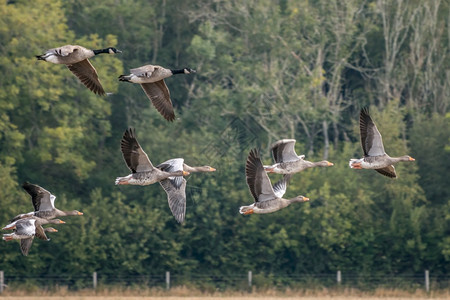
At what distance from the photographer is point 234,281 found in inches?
1802

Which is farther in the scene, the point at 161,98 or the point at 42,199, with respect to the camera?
the point at 42,199

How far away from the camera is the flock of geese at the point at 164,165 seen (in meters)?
25.7

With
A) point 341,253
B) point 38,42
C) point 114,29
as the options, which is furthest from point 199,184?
point 114,29

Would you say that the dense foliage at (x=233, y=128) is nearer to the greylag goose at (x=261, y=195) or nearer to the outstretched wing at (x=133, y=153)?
the greylag goose at (x=261, y=195)

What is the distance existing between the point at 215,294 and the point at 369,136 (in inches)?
682

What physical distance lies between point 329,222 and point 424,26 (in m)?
13.8

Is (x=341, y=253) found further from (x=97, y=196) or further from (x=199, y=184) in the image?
(x=97, y=196)

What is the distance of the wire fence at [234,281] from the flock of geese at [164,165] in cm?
1528

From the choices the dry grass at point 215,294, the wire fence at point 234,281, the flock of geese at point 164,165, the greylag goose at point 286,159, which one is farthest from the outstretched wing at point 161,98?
the wire fence at point 234,281

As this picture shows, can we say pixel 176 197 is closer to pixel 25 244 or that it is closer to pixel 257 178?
pixel 257 178

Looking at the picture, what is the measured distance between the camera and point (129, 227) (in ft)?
156

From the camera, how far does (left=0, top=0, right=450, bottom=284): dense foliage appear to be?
154 feet

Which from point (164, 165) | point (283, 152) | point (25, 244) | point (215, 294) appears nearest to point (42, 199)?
point (25, 244)

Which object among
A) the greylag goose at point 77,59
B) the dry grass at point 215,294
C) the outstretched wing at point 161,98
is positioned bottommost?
the dry grass at point 215,294
